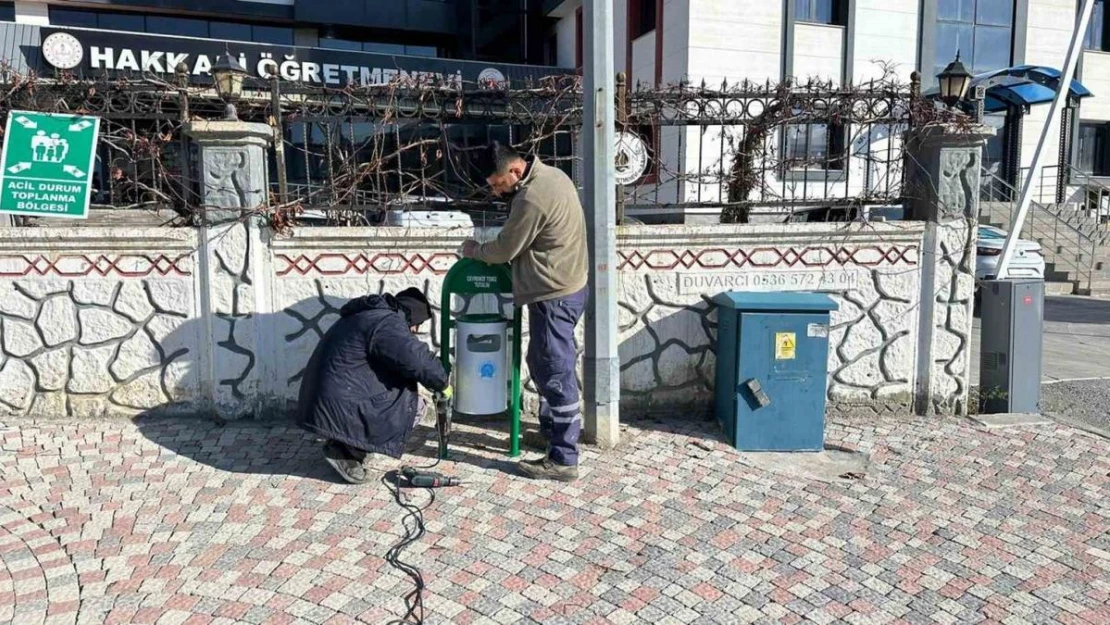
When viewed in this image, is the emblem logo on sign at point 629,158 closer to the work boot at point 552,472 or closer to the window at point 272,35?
the work boot at point 552,472

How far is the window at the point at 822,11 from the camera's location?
1859cm

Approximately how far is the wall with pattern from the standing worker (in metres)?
1.00

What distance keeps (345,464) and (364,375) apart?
1.59 ft

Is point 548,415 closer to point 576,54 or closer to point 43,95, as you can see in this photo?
point 43,95

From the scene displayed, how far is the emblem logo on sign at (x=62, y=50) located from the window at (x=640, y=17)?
1272 centimetres

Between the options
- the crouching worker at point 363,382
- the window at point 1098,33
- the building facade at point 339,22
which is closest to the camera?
the crouching worker at point 363,382

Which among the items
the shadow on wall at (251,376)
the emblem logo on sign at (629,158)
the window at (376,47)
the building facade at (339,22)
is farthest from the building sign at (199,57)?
the shadow on wall at (251,376)

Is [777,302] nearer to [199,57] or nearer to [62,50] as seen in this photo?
[199,57]

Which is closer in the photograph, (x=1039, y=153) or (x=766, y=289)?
(x=766, y=289)

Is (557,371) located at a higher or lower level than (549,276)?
lower

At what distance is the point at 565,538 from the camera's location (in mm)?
3666

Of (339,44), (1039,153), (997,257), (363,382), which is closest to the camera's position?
(363,382)

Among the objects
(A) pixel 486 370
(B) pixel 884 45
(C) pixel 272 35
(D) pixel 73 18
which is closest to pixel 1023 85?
(B) pixel 884 45

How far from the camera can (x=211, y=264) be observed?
202 inches
